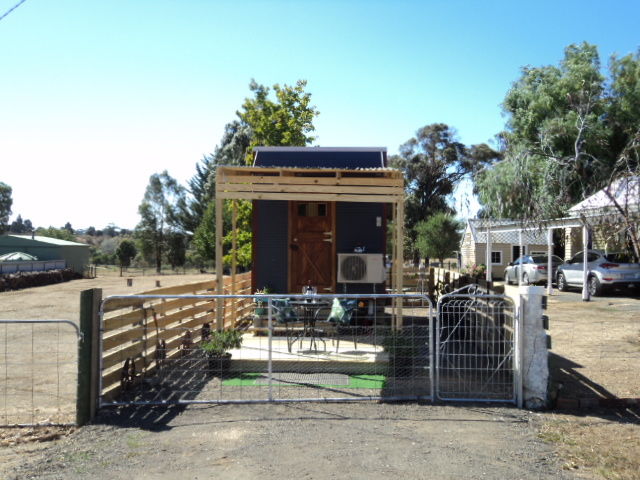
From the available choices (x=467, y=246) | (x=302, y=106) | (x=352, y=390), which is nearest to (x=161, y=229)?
(x=467, y=246)

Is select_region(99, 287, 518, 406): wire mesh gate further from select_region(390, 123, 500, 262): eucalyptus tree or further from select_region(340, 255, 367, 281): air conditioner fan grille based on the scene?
select_region(390, 123, 500, 262): eucalyptus tree

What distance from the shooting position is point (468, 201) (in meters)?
12.7

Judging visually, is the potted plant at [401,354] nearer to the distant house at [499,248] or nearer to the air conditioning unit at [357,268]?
the air conditioning unit at [357,268]

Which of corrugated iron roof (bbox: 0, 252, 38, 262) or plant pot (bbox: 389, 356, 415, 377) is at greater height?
corrugated iron roof (bbox: 0, 252, 38, 262)

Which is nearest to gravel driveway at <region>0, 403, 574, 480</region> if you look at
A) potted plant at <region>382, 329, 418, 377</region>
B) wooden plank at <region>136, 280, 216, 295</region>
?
potted plant at <region>382, 329, 418, 377</region>

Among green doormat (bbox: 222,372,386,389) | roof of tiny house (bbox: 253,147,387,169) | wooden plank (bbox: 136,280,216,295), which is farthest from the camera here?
roof of tiny house (bbox: 253,147,387,169)

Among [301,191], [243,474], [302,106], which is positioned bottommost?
[243,474]

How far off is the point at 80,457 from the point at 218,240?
4.97 meters

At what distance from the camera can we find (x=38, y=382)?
7.75 meters

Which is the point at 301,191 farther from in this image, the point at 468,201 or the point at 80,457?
the point at 80,457

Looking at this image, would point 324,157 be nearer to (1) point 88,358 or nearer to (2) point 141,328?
(2) point 141,328

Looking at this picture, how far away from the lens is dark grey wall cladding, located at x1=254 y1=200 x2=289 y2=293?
1162 cm

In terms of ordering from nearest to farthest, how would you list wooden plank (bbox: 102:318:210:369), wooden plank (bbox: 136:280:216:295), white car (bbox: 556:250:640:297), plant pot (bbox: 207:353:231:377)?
1. wooden plank (bbox: 102:318:210:369)
2. plant pot (bbox: 207:353:231:377)
3. wooden plank (bbox: 136:280:216:295)
4. white car (bbox: 556:250:640:297)

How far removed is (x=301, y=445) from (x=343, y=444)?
0.39m
